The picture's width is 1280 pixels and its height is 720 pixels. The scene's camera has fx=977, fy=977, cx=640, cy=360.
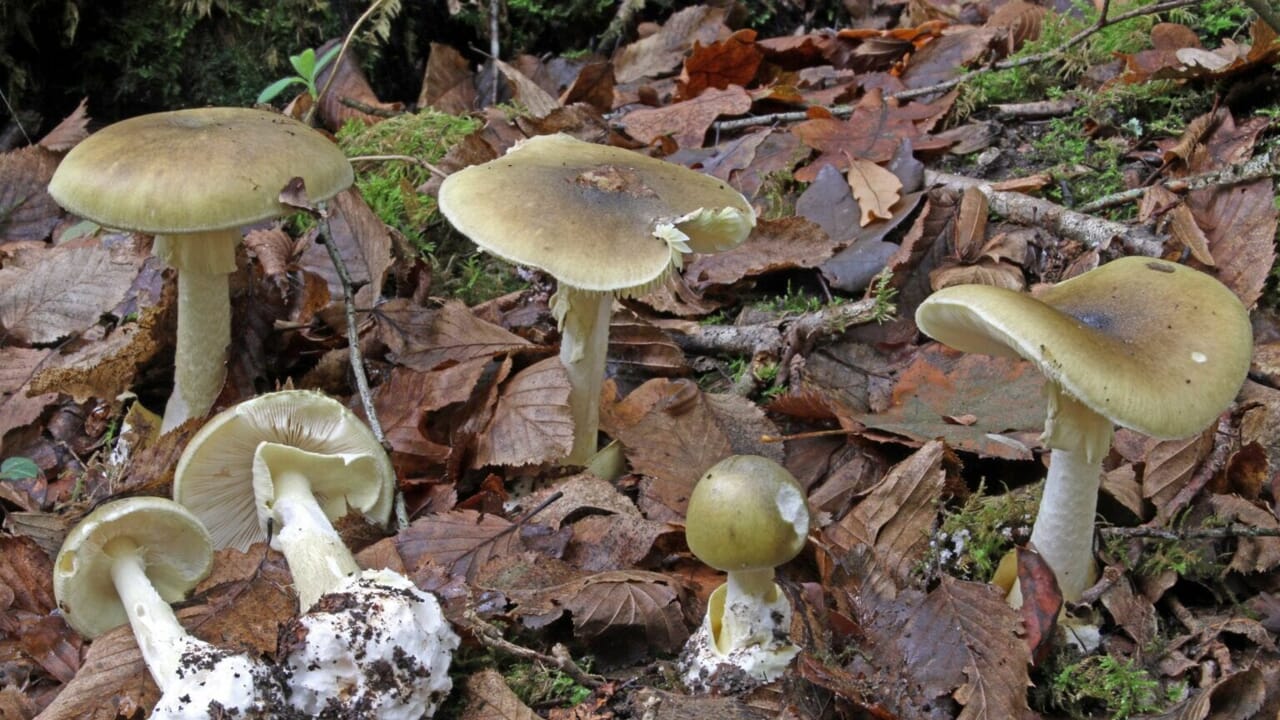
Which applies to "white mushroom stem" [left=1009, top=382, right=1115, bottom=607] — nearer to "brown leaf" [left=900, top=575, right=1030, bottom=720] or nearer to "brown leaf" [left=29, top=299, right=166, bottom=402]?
"brown leaf" [left=900, top=575, right=1030, bottom=720]

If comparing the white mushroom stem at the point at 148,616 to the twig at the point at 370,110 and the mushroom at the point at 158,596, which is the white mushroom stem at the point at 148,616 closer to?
the mushroom at the point at 158,596

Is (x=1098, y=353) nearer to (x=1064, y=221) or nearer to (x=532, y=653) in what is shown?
(x=532, y=653)

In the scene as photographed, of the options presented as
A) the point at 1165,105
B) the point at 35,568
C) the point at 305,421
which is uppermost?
the point at 1165,105

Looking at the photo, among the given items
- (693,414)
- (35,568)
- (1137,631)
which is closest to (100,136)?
(35,568)

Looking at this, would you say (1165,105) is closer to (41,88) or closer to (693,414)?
(693,414)

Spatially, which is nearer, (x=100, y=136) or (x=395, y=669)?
(x=395, y=669)

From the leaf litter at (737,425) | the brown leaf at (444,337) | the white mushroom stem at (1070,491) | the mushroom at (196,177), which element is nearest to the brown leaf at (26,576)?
the leaf litter at (737,425)
